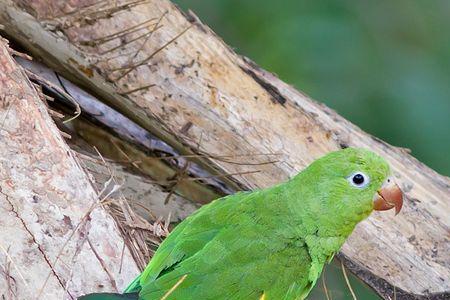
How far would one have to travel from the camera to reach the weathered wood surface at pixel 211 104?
11.5ft

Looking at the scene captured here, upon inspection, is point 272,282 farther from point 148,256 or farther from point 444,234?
point 444,234

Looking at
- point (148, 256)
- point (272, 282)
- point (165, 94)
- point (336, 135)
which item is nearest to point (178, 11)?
point (165, 94)

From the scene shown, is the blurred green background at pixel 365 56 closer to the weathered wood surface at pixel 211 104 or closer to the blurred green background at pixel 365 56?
the blurred green background at pixel 365 56

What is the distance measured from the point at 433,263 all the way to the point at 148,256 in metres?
A: 1.09

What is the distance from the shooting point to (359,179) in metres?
2.99

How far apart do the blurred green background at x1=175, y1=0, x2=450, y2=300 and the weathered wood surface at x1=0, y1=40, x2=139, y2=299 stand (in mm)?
1725

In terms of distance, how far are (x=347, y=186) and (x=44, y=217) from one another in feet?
3.17

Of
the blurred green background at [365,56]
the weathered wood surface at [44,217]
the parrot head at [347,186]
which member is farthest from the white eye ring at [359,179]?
the blurred green background at [365,56]

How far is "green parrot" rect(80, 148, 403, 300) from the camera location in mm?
2836

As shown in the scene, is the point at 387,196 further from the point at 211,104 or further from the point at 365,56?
the point at 365,56

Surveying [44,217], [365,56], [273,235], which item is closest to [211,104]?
[273,235]

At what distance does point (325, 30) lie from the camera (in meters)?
4.51

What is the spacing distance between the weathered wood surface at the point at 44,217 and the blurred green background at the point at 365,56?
6.10 feet

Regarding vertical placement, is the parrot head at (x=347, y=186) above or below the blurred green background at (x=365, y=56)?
below
